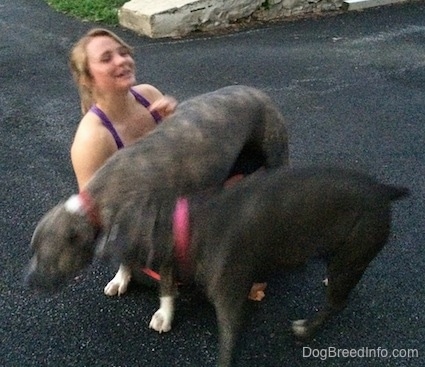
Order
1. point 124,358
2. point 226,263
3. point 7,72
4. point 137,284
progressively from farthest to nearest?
point 7,72, point 137,284, point 124,358, point 226,263

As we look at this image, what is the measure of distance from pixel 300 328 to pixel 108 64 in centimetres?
138

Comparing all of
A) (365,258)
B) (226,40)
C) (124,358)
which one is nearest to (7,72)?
(226,40)

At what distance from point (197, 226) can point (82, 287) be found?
0.98 meters

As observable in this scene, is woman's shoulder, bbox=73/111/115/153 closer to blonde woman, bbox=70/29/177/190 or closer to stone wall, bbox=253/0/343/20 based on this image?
blonde woman, bbox=70/29/177/190

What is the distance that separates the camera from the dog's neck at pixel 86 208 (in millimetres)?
2086

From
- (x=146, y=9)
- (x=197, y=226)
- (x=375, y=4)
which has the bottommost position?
(x=375, y=4)

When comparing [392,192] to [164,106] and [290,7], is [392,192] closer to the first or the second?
[164,106]

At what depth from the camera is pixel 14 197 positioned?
3564 millimetres

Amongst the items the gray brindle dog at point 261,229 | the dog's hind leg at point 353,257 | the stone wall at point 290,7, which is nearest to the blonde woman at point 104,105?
the gray brindle dog at point 261,229

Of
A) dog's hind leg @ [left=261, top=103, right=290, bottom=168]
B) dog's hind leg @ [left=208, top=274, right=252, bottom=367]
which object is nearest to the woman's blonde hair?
dog's hind leg @ [left=261, top=103, right=290, bottom=168]

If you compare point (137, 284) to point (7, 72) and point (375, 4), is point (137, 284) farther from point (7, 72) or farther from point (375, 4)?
point (375, 4)

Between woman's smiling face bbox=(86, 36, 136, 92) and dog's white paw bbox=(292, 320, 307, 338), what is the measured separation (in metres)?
1.25

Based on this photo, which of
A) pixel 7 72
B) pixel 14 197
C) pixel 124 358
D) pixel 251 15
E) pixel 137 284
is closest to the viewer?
pixel 124 358

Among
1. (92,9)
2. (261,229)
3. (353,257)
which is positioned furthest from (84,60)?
(92,9)
